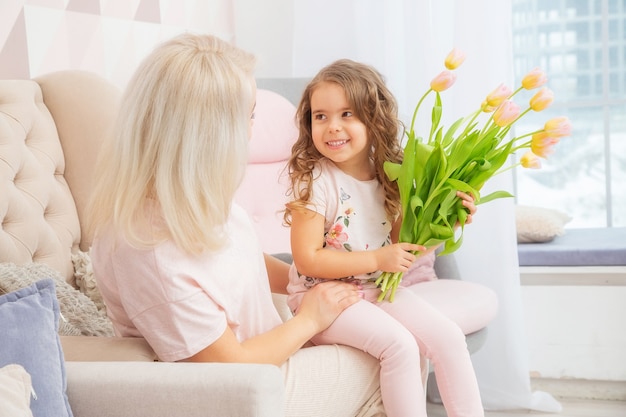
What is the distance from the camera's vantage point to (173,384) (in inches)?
41.5

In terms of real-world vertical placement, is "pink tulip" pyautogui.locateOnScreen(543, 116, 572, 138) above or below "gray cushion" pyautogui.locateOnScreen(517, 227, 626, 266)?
above

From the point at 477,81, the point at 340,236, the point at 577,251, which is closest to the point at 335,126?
the point at 340,236

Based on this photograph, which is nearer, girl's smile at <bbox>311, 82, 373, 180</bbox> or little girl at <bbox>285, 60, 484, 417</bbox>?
little girl at <bbox>285, 60, 484, 417</bbox>

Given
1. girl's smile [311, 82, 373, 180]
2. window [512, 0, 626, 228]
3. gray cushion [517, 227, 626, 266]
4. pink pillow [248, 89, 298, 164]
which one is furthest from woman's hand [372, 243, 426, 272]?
window [512, 0, 626, 228]

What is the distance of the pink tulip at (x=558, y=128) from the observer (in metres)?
1.39

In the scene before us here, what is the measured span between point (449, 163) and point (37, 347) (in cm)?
80

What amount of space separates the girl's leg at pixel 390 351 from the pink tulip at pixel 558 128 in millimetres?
440

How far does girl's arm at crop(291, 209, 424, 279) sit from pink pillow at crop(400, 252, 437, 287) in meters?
0.74

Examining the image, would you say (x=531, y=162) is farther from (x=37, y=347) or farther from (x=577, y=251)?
(x=577, y=251)

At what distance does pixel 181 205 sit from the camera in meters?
1.21

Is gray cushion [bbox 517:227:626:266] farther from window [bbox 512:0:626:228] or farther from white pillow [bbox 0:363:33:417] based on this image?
white pillow [bbox 0:363:33:417]

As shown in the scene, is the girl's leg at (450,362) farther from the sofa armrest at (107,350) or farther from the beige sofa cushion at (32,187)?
the beige sofa cushion at (32,187)

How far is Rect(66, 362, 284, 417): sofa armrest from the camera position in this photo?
1.03 metres

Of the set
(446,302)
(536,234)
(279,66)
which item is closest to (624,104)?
(536,234)
